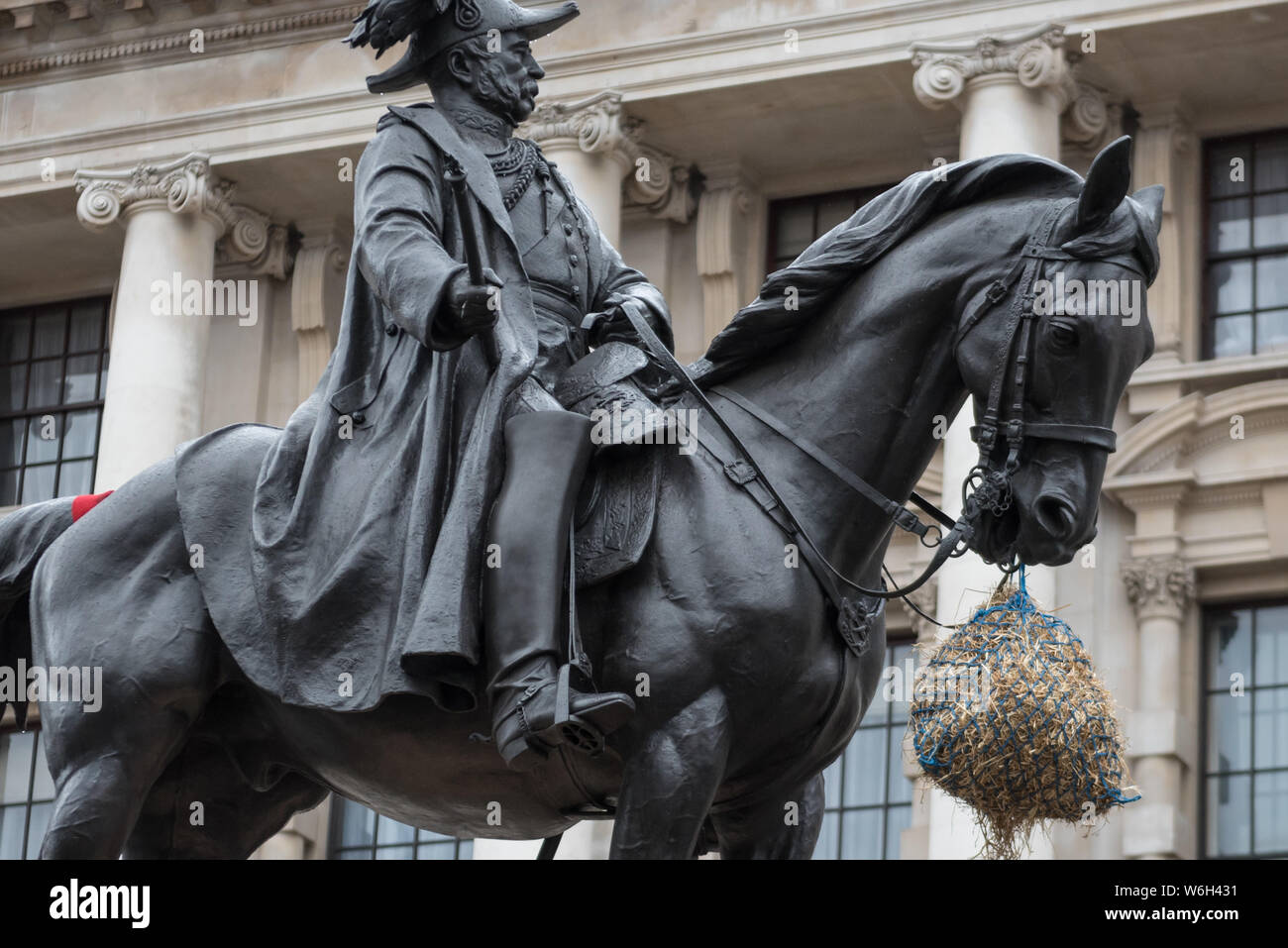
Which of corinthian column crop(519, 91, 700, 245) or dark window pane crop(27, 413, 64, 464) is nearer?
corinthian column crop(519, 91, 700, 245)

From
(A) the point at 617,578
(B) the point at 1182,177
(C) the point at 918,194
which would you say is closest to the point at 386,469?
(A) the point at 617,578

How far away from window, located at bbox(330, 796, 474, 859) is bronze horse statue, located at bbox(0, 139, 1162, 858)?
1681 cm

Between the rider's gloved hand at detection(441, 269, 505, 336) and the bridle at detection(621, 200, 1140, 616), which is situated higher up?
the rider's gloved hand at detection(441, 269, 505, 336)

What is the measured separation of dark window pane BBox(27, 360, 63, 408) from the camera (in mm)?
28797

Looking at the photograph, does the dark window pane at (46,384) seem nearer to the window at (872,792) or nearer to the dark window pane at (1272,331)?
the window at (872,792)

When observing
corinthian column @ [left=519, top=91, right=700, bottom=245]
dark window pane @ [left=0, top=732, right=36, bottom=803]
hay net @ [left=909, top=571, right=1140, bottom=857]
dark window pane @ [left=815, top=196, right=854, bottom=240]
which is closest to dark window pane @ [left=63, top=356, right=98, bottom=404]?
dark window pane @ [left=0, top=732, right=36, bottom=803]

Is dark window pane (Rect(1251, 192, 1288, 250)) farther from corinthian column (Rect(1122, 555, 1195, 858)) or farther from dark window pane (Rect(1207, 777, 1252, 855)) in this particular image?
dark window pane (Rect(1207, 777, 1252, 855))

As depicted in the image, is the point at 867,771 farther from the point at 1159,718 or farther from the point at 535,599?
the point at 535,599

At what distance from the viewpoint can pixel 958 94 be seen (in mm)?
23609

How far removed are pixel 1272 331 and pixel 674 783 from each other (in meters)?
18.6

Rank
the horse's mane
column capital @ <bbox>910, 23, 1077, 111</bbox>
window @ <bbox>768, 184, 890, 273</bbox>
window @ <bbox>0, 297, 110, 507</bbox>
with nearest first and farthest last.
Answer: the horse's mane
column capital @ <bbox>910, 23, 1077, 111</bbox>
window @ <bbox>768, 184, 890, 273</bbox>
window @ <bbox>0, 297, 110, 507</bbox>

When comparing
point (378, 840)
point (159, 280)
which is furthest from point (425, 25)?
point (159, 280)
